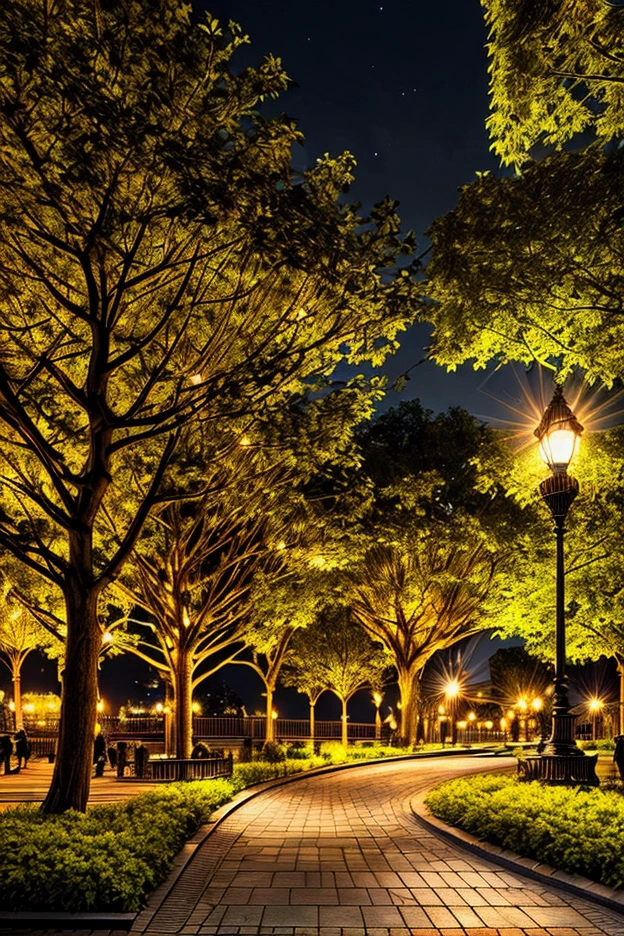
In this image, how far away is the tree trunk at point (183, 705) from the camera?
16547 millimetres

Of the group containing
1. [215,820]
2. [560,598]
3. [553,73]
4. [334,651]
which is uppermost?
[553,73]

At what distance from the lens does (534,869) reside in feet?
25.4

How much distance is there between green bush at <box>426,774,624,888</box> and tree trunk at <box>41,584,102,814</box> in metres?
5.09

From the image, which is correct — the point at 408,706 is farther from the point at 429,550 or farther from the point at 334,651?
the point at 429,550

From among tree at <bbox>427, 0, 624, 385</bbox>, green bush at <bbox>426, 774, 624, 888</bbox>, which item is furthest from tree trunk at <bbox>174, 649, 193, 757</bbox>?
tree at <bbox>427, 0, 624, 385</bbox>

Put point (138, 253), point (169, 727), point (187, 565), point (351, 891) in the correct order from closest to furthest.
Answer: point (351, 891), point (138, 253), point (187, 565), point (169, 727)

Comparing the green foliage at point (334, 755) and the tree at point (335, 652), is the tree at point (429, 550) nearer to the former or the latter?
the tree at point (335, 652)

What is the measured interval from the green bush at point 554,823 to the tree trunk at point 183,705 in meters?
7.13

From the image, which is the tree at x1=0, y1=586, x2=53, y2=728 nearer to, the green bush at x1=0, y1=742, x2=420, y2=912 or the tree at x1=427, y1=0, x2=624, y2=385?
the green bush at x1=0, y1=742, x2=420, y2=912

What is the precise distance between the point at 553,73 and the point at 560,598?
21.8 feet

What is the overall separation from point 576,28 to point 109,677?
184ft

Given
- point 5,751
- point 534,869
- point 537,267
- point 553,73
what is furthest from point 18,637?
point 553,73

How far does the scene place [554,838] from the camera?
7.96 metres

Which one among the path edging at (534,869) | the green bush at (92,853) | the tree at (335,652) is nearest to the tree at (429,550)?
the tree at (335,652)
